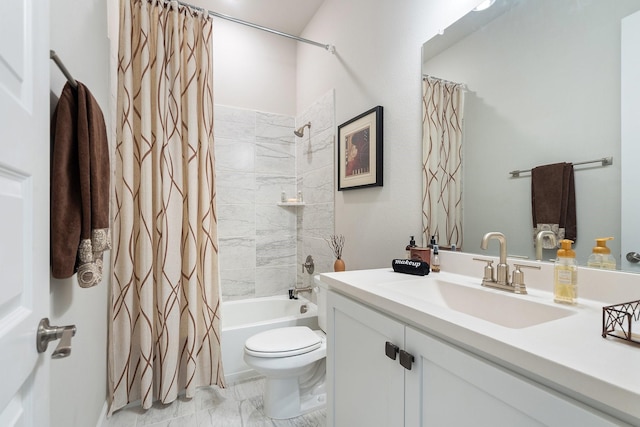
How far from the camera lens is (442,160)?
138 cm

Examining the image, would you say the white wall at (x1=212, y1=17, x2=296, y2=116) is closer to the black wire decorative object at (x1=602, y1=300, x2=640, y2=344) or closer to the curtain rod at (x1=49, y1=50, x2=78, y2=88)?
the curtain rod at (x1=49, y1=50, x2=78, y2=88)

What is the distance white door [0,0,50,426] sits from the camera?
0.45 metres

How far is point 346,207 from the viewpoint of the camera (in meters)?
2.11

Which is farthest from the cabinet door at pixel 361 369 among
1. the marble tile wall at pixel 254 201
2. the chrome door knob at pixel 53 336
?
the marble tile wall at pixel 254 201

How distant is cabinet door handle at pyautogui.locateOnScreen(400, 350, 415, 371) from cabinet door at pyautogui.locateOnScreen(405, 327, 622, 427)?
0.01 m

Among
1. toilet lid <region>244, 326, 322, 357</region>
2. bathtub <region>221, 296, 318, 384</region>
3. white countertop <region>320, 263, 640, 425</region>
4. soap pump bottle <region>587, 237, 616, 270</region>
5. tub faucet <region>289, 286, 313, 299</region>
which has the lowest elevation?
bathtub <region>221, 296, 318, 384</region>

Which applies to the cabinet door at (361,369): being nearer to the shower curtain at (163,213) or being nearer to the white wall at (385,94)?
the white wall at (385,94)

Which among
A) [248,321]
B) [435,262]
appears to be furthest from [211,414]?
[435,262]

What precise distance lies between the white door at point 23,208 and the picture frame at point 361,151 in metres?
1.45

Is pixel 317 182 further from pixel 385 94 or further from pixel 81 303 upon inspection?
pixel 81 303

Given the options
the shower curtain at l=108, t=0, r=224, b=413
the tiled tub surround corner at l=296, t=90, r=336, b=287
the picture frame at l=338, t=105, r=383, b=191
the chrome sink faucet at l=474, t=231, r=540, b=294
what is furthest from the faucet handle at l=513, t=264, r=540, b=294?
the shower curtain at l=108, t=0, r=224, b=413

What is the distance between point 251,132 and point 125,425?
2294 millimetres

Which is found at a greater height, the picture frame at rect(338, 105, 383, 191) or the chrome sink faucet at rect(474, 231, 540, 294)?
the picture frame at rect(338, 105, 383, 191)

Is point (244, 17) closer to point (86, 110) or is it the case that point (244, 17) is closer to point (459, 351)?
point (86, 110)
